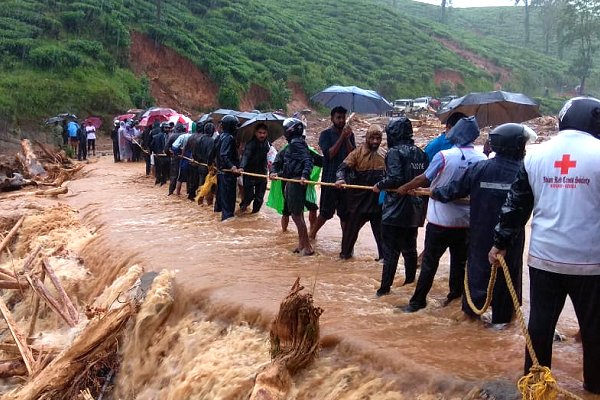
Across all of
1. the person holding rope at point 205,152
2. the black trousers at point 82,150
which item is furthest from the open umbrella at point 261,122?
the black trousers at point 82,150

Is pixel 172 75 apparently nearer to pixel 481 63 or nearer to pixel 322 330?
pixel 322 330

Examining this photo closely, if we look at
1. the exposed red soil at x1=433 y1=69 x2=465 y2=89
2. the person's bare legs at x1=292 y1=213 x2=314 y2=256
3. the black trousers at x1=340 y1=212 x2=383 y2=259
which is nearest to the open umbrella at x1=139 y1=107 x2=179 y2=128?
the person's bare legs at x1=292 y1=213 x2=314 y2=256

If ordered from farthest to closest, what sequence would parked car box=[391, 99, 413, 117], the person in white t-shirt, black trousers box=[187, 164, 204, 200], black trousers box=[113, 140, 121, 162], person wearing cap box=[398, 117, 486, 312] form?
parked car box=[391, 99, 413, 117], the person in white t-shirt, black trousers box=[113, 140, 121, 162], black trousers box=[187, 164, 204, 200], person wearing cap box=[398, 117, 486, 312]

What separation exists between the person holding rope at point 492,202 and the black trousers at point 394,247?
0.86m

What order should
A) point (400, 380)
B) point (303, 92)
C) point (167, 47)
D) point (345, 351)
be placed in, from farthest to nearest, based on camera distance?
point (303, 92)
point (167, 47)
point (345, 351)
point (400, 380)

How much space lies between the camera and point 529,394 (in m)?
3.15

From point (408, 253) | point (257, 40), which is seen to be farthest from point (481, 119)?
point (257, 40)

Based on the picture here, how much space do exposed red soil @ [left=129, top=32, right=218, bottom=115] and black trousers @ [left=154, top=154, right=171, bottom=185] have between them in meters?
18.1

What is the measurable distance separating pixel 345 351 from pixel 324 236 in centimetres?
446

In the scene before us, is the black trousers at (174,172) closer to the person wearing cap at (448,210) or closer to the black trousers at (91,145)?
the person wearing cap at (448,210)

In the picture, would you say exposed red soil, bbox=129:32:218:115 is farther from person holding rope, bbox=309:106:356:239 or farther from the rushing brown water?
person holding rope, bbox=309:106:356:239

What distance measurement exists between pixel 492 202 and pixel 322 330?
5.42ft

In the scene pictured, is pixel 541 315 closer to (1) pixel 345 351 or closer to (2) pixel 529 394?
(2) pixel 529 394

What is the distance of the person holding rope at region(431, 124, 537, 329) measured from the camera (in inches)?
174
